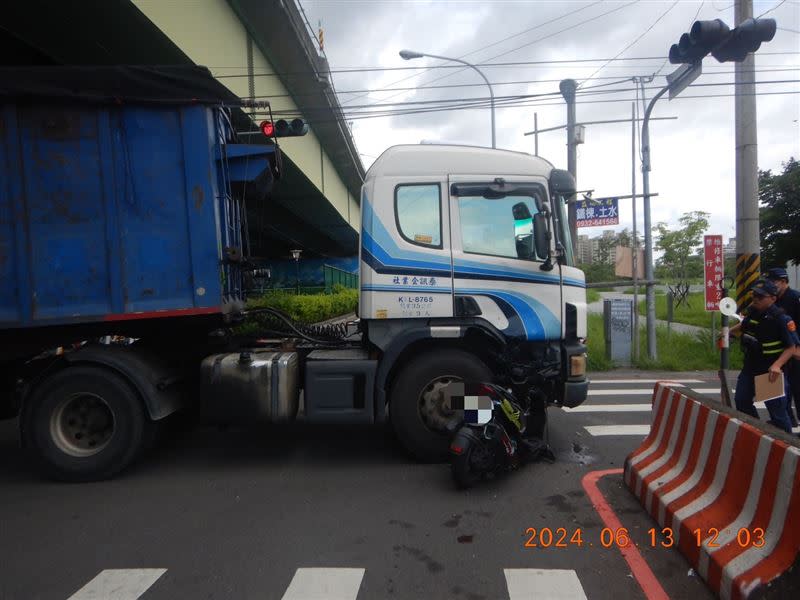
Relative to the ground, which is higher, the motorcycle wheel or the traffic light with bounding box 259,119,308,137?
the traffic light with bounding box 259,119,308,137

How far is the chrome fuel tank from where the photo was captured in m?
4.91

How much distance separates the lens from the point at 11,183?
447 cm

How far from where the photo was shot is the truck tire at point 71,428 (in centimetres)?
471

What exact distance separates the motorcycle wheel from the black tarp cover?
3888 millimetres

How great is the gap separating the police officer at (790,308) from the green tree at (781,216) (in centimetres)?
1579

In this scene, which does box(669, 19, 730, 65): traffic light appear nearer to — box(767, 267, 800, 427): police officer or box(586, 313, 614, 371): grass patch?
box(767, 267, 800, 427): police officer

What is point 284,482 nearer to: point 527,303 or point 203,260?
point 203,260

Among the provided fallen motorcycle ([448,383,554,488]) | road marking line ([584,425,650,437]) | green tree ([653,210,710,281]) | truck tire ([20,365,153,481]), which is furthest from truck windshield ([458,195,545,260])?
green tree ([653,210,710,281])

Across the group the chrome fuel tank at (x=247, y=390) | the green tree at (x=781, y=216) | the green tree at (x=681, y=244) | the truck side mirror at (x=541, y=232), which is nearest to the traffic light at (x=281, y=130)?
the chrome fuel tank at (x=247, y=390)

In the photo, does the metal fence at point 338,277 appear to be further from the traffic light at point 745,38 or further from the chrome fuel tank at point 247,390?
the chrome fuel tank at point 247,390

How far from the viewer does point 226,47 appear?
8562 mm

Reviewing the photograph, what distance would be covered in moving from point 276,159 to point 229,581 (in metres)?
4.06

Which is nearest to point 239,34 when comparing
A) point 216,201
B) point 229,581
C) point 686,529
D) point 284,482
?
point 216,201
